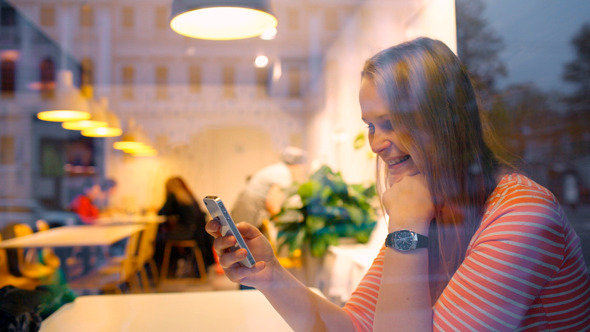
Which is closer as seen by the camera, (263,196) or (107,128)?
(263,196)

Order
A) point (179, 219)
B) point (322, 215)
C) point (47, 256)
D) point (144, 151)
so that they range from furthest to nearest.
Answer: point (144, 151), point (47, 256), point (179, 219), point (322, 215)

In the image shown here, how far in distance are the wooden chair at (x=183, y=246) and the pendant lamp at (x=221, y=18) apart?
824 mm

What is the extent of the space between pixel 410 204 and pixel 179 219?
1675 millimetres

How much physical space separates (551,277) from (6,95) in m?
2.01

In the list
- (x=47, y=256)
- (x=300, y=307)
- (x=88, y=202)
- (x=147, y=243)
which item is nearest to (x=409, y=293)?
(x=300, y=307)

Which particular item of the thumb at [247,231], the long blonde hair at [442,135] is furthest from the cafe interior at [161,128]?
the long blonde hair at [442,135]

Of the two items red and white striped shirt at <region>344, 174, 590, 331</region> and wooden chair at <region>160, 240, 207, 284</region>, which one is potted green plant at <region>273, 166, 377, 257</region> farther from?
red and white striped shirt at <region>344, 174, 590, 331</region>

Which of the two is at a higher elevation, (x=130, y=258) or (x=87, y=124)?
(x=87, y=124)

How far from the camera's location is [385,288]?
1.71 feet

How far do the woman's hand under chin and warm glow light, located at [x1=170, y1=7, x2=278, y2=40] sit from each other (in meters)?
0.63

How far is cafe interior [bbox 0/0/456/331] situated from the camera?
3.16ft

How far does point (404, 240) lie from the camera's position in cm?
50

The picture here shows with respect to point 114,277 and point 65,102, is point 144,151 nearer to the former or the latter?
point 65,102

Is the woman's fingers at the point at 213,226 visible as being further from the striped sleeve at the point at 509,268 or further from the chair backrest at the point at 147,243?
the chair backrest at the point at 147,243
